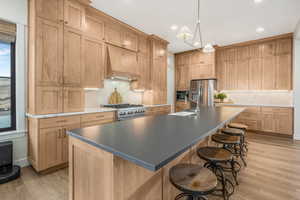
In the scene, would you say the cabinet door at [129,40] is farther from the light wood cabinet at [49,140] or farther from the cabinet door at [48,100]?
the light wood cabinet at [49,140]

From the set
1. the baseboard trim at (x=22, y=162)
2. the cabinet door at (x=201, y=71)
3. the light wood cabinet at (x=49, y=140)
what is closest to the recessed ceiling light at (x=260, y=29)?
the cabinet door at (x=201, y=71)

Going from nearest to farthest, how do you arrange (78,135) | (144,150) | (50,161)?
(144,150), (78,135), (50,161)

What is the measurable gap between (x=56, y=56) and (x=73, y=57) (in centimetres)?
28

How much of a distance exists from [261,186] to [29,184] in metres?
3.19

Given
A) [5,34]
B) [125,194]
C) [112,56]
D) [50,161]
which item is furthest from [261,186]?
[5,34]

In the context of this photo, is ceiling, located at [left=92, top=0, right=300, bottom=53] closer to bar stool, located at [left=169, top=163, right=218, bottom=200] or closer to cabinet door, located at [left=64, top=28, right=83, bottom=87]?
cabinet door, located at [left=64, top=28, right=83, bottom=87]

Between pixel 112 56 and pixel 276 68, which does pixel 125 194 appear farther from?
pixel 276 68

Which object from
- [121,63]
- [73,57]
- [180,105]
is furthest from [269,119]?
[73,57]

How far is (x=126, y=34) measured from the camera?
3.83 meters

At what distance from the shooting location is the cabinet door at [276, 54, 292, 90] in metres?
4.38

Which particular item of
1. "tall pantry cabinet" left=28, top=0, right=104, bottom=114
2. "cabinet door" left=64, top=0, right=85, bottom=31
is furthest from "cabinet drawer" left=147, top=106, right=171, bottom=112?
"cabinet door" left=64, top=0, right=85, bottom=31

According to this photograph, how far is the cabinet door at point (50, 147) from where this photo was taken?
Result: 89.0 inches

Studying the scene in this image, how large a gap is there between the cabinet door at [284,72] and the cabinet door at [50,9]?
19.1ft

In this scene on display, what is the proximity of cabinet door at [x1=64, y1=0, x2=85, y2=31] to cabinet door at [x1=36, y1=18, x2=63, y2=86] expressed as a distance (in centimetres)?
20
